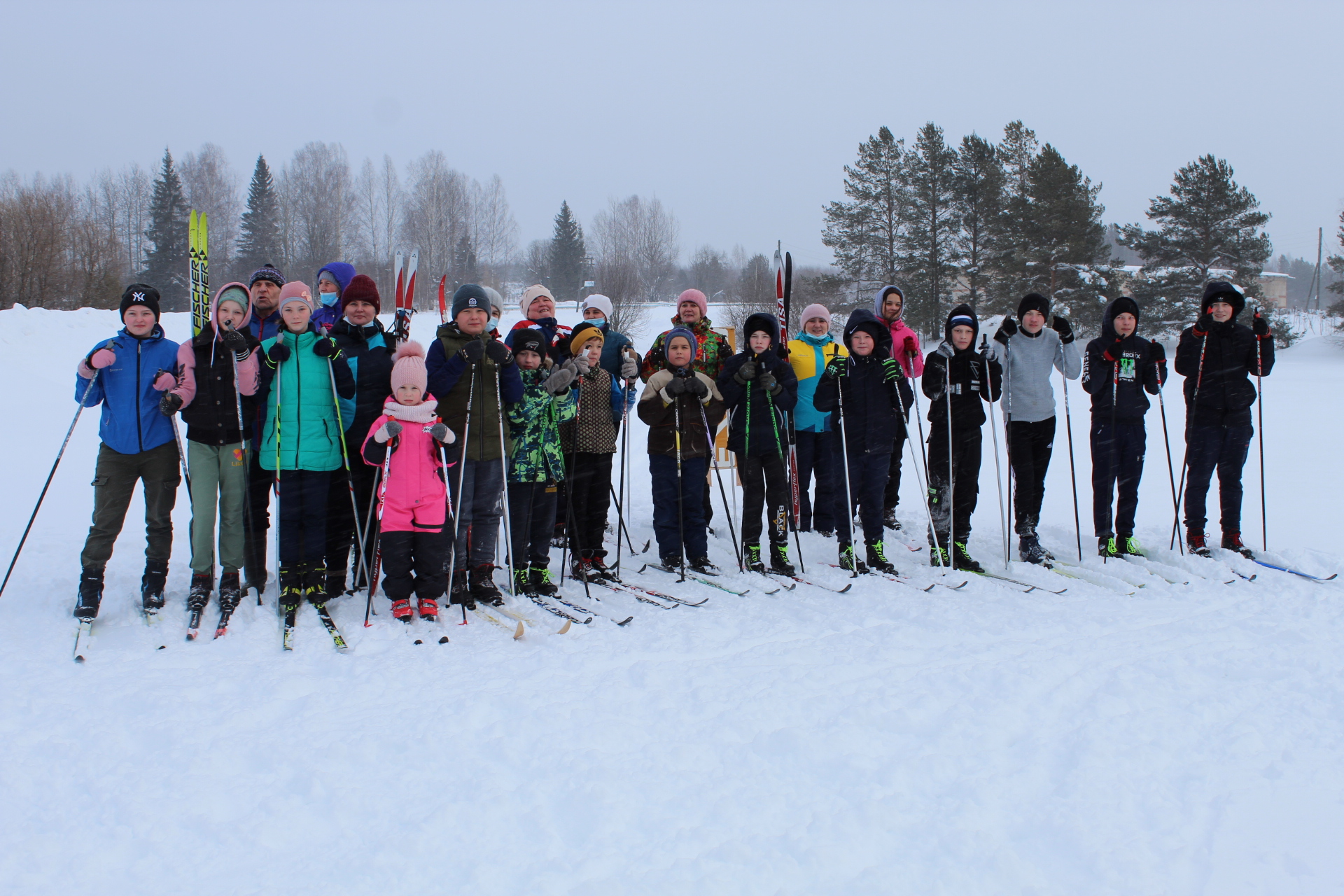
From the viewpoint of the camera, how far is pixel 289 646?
11.7 feet

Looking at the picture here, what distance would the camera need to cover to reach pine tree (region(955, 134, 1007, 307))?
24219 millimetres

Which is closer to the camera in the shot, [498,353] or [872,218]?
[498,353]

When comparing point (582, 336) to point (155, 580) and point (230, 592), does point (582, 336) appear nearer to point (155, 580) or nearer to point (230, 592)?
point (230, 592)

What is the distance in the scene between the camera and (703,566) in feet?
16.8

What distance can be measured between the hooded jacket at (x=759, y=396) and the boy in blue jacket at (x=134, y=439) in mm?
A: 3281

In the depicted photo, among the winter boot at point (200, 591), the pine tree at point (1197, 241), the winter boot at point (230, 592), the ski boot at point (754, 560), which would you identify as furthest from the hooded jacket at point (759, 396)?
the pine tree at point (1197, 241)

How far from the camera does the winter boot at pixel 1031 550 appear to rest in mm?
5312

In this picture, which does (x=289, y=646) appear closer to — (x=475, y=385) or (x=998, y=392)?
(x=475, y=385)

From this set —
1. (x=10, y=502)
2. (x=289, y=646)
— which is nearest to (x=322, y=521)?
(x=289, y=646)

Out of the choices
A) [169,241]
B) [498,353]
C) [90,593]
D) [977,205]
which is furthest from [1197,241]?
[169,241]

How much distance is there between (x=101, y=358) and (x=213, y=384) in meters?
0.51

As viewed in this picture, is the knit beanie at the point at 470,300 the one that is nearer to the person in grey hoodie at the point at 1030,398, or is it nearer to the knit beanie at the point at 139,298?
the knit beanie at the point at 139,298

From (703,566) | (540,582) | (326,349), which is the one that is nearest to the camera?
(326,349)

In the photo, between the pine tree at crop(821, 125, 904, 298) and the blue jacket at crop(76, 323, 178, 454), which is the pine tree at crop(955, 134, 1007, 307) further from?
the blue jacket at crop(76, 323, 178, 454)
